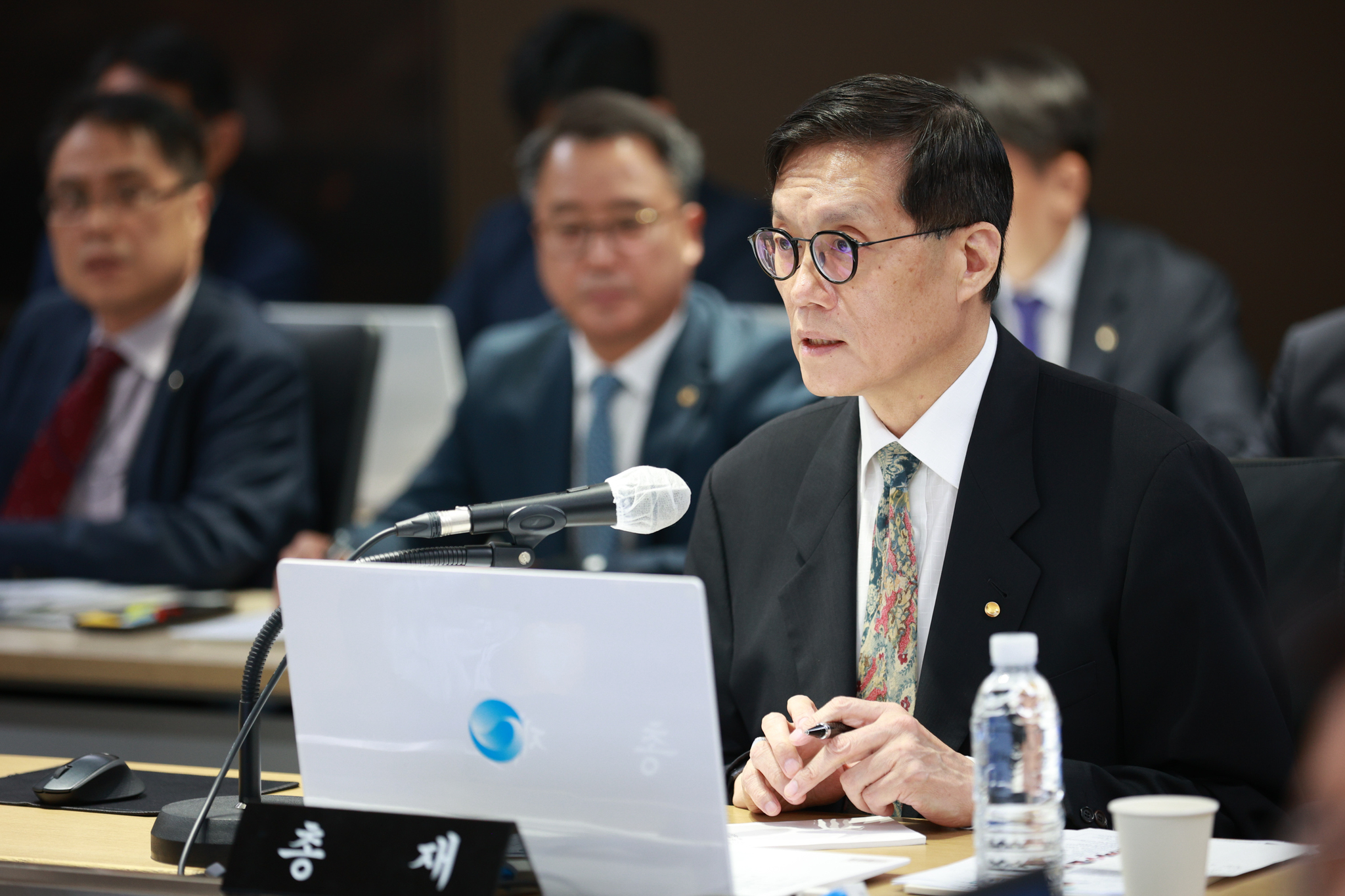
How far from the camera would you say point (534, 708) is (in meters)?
1.18

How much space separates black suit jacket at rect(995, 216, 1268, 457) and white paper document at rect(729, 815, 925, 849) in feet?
6.77

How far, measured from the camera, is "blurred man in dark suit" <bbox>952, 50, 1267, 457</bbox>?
3.41 meters

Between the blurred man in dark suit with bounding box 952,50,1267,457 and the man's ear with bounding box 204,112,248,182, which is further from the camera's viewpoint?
the man's ear with bounding box 204,112,248,182

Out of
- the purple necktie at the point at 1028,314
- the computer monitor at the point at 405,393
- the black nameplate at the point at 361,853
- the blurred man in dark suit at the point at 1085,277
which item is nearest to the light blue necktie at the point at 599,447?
the computer monitor at the point at 405,393

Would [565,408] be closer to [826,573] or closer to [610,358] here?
[610,358]

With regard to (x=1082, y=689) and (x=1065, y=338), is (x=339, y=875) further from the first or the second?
(x=1065, y=338)

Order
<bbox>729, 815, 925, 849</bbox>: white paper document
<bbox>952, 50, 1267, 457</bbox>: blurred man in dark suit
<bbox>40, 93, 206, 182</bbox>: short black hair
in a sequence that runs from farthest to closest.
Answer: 1. <bbox>952, 50, 1267, 457</bbox>: blurred man in dark suit
2. <bbox>40, 93, 206, 182</bbox>: short black hair
3. <bbox>729, 815, 925, 849</bbox>: white paper document

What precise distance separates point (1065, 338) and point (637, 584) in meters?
2.64

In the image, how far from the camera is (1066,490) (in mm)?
1617

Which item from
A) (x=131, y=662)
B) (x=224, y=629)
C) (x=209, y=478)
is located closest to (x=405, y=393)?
(x=209, y=478)

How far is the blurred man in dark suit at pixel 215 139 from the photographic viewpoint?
469cm

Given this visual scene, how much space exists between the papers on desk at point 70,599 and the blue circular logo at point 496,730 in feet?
5.46

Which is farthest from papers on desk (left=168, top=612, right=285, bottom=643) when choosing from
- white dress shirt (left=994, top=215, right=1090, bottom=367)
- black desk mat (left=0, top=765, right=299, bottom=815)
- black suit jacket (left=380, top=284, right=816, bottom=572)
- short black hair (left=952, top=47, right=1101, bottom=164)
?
short black hair (left=952, top=47, right=1101, bottom=164)

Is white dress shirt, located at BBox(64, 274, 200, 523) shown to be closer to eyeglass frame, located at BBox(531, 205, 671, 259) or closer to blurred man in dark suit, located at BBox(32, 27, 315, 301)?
eyeglass frame, located at BBox(531, 205, 671, 259)
